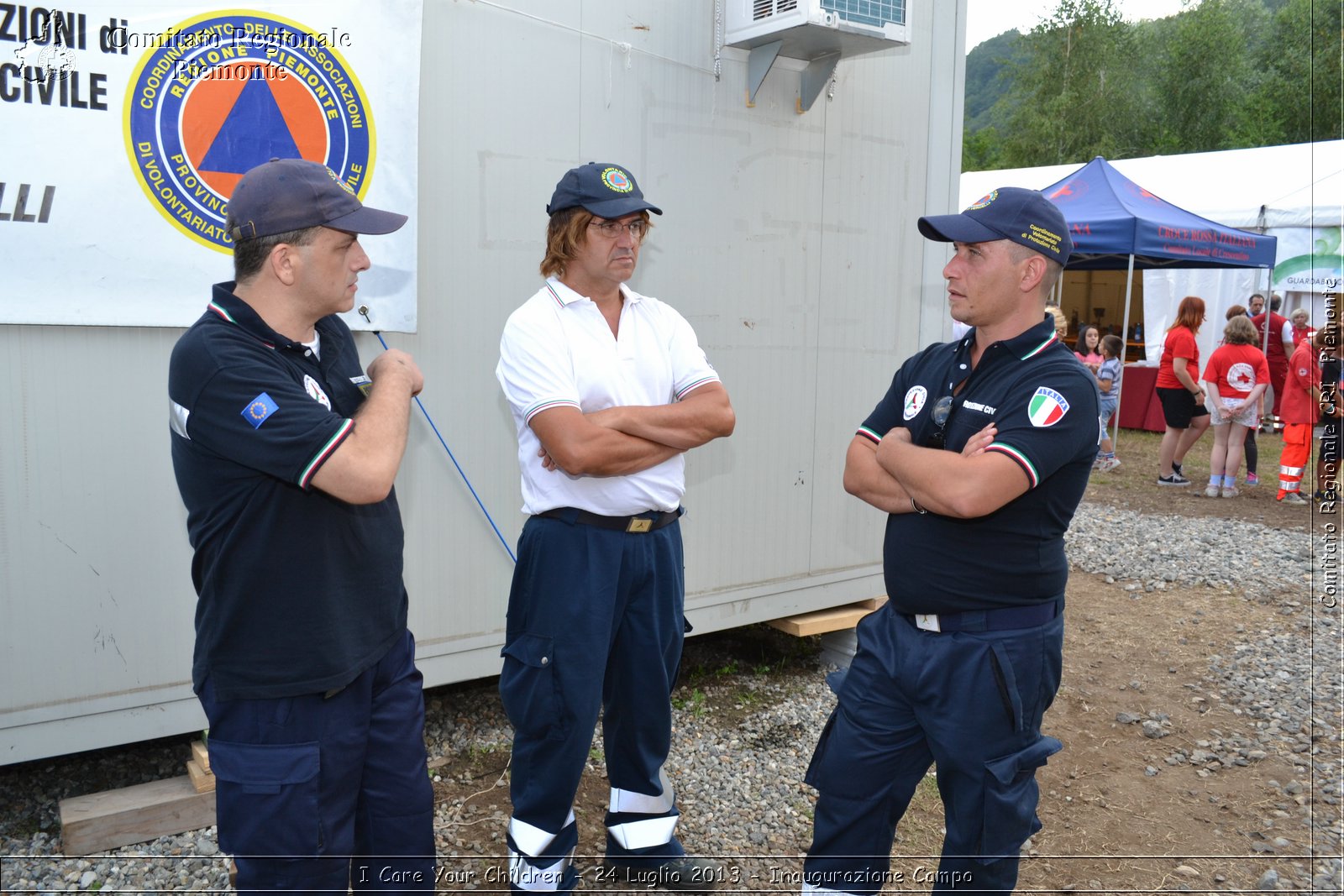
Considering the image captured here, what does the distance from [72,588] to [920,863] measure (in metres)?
2.92

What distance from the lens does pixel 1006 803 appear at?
2359 mm

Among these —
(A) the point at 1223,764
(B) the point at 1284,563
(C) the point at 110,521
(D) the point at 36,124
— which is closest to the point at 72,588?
(C) the point at 110,521

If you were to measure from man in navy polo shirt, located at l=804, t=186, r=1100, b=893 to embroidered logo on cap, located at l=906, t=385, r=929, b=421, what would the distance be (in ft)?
0.07

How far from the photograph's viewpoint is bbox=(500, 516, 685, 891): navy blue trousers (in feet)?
8.93

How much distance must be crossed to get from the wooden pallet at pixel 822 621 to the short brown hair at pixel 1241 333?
703 cm

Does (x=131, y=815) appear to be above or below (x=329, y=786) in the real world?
below

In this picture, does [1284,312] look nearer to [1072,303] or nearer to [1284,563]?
[1072,303]

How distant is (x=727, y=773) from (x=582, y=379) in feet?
6.43

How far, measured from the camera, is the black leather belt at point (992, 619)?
2426 mm

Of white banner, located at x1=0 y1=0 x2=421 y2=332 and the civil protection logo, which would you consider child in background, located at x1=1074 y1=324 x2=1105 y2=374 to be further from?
the civil protection logo

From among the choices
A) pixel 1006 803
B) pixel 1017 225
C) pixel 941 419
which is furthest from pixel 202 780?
pixel 1017 225

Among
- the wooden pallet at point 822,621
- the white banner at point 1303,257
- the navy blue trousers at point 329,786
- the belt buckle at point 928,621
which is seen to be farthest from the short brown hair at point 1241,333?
the navy blue trousers at point 329,786

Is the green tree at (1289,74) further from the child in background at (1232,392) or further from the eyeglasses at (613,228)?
the eyeglasses at (613,228)

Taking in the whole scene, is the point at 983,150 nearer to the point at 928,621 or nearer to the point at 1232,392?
the point at 1232,392
